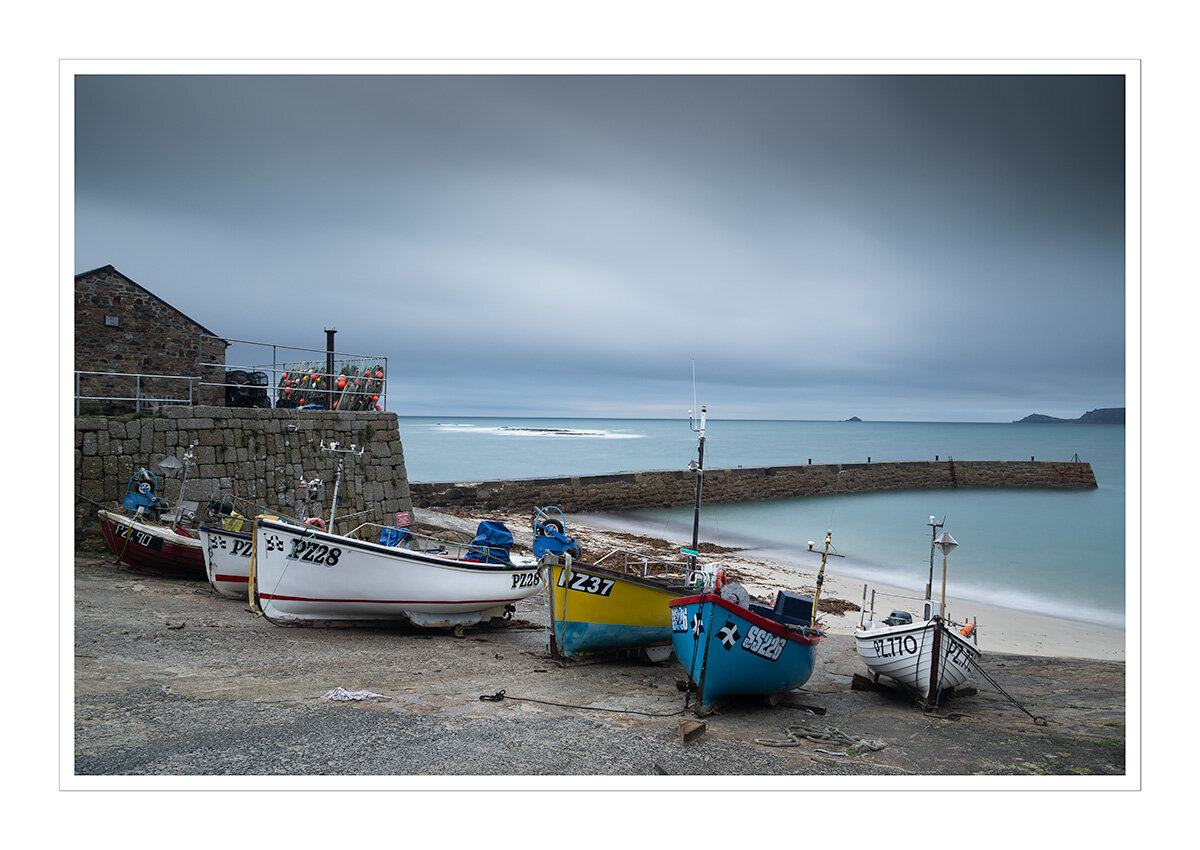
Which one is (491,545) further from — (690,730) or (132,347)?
(132,347)

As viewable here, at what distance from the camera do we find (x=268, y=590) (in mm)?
6695

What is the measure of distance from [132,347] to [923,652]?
37.3ft

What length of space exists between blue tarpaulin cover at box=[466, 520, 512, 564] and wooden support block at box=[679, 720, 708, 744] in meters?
3.73

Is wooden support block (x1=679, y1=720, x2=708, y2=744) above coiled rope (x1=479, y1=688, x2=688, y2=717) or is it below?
above

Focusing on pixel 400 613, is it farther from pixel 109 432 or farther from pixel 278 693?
pixel 109 432

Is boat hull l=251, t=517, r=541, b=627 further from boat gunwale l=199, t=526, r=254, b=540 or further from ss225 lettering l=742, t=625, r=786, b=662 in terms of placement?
ss225 lettering l=742, t=625, r=786, b=662

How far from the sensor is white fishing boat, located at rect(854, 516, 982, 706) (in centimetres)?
541

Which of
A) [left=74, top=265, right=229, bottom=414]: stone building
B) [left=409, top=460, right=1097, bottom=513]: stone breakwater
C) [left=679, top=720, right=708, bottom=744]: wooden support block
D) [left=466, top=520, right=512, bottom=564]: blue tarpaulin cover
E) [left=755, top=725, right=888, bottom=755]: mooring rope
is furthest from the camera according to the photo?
[left=409, top=460, right=1097, bottom=513]: stone breakwater

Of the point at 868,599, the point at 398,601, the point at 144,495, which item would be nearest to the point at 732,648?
the point at 398,601

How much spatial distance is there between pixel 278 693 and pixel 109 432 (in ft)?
19.7

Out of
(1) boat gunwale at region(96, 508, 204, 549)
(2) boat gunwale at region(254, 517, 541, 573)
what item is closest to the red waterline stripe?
(2) boat gunwale at region(254, 517, 541, 573)

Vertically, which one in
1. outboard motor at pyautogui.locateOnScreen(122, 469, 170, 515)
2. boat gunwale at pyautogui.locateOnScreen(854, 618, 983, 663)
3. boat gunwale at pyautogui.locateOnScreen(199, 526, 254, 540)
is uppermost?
outboard motor at pyautogui.locateOnScreen(122, 469, 170, 515)

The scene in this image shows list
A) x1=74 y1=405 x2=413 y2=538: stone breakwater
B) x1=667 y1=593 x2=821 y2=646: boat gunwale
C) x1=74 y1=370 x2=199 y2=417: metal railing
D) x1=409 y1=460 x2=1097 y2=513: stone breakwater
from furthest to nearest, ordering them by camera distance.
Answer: x1=409 y1=460 x2=1097 y2=513: stone breakwater < x1=74 y1=370 x2=199 y2=417: metal railing < x1=74 y1=405 x2=413 y2=538: stone breakwater < x1=667 y1=593 x2=821 y2=646: boat gunwale
